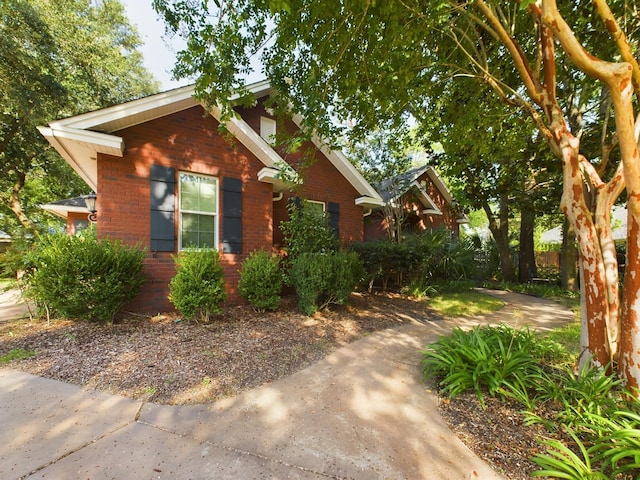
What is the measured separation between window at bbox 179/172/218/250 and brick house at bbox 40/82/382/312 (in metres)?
0.02

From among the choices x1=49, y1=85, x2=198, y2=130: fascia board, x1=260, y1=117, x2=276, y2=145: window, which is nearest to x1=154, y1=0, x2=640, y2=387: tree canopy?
x1=49, y1=85, x2=198, y2=130: fascia board

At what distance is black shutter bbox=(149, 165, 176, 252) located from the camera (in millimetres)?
5867

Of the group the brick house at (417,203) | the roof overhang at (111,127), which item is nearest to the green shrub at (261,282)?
the roof overhang at (111,127)

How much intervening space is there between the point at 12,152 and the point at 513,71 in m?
17.9

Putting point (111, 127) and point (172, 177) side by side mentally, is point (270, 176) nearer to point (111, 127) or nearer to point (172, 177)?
point (172, 177)

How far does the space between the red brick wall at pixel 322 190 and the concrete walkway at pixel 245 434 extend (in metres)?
5.75

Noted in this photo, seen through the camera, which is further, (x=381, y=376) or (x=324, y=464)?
(x=381, y=376)

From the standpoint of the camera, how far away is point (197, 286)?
Result: 16.5ft

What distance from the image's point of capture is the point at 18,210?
13672 mm

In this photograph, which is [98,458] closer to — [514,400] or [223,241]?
[514,400]

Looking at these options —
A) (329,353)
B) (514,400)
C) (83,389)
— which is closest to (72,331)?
(83,389)

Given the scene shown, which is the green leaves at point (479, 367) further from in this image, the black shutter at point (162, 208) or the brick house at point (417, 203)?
the brick house at point (417, 203)

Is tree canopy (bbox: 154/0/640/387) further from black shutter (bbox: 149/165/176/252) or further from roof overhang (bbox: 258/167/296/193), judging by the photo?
black shutter (bbox: 149/165/176/252)

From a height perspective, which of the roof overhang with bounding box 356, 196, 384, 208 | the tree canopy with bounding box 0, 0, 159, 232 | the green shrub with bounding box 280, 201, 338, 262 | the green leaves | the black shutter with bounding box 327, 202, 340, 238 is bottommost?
the green leaves
